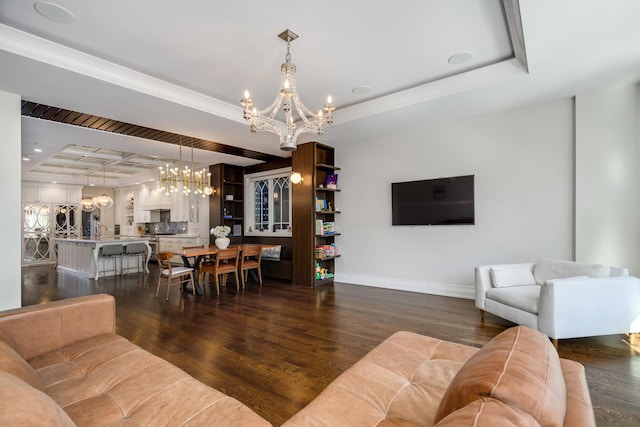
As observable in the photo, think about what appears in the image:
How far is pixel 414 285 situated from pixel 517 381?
450 cm

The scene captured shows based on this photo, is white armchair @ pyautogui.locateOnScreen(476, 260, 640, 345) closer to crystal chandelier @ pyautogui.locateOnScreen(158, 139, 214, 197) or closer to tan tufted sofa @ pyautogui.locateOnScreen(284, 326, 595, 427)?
tan tufted sofa @ pyautogui.locateOnScreen(284, 326, 595, 427)

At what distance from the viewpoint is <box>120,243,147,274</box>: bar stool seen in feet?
23.5

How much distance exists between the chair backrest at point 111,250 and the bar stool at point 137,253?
0.16 m

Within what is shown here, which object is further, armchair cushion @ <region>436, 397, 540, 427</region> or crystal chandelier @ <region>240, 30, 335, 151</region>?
crystal chandelier @ <region>240, 30, 335, 151</region>

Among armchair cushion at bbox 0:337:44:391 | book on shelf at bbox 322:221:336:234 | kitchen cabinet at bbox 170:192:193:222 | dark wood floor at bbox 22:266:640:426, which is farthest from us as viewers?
kitchen cabinet at bbox 170:192:193:222

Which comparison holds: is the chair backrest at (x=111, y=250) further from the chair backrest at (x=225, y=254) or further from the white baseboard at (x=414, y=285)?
the white baseboard at (x=414, y=285)

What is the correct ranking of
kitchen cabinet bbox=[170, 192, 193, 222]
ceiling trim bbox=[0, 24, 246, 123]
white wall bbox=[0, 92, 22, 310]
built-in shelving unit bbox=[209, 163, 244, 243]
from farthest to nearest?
kitchen cabinet bbox=[170, 192, 193, 222], built-in shelving unit bbox=[209, 163, 244, 243], white wall bbox=[0, 92, 22, 310], ceiling trim bbox=[0, 24, 246, 123]

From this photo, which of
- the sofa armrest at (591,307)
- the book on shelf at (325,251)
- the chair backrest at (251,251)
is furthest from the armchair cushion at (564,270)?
the chair backrest at (251,251)

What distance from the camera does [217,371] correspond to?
2385mm

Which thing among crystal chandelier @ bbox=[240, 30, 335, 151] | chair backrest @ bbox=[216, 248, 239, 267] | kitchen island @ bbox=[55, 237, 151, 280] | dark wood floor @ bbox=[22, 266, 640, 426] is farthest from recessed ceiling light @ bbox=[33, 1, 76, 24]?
kitchen island @ bbox=[55, 237, 151, 280]

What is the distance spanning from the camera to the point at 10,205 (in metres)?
3.36

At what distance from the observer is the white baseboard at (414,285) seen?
4578 mm

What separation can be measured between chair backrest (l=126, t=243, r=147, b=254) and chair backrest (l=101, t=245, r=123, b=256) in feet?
0.57

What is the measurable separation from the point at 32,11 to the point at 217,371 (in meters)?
3.34
